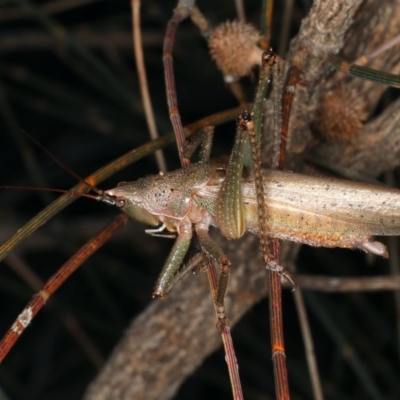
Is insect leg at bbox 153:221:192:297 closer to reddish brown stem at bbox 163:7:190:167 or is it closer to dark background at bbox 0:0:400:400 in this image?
reddish brown stem at bbox 163:7:190:167

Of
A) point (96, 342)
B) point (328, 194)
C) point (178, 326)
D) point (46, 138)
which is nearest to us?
point (328, 194)

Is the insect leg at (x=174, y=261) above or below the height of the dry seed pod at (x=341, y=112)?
below

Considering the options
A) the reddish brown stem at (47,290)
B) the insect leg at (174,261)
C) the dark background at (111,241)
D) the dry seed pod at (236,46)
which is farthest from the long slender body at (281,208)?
the dark background at (111,241)

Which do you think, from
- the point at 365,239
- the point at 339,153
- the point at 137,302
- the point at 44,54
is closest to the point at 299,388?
the point at 137,302

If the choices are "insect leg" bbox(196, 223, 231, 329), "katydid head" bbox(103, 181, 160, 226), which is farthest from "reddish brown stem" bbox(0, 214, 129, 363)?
"insect leg" bbox(196, 223, 231, 329)

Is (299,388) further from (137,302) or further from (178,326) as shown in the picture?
(178,326)

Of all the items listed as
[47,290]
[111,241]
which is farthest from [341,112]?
[111,241]

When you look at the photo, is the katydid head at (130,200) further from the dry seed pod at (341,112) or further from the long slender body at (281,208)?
the dry seed pod at (341,112)
